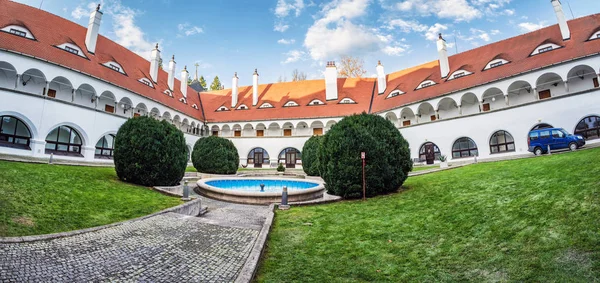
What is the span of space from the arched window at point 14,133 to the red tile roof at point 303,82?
17.3ft

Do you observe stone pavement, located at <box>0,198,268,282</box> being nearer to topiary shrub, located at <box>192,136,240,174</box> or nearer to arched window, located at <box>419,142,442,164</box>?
topiary shrub, located at <box>192,136,240,174</box>

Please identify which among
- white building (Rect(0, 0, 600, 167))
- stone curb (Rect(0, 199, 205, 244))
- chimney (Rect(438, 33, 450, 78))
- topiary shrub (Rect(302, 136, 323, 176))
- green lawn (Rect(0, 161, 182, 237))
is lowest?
stone curb (Rect(0, 199, 205, 244))

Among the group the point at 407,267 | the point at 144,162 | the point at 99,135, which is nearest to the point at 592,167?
the point at 407,267

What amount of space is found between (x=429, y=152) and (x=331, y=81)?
1609cm

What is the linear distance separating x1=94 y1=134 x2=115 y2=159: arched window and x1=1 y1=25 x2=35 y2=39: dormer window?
9712mm

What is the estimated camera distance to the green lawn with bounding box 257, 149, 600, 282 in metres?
3.92

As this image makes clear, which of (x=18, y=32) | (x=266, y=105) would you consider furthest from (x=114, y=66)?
(x=266, y=105)

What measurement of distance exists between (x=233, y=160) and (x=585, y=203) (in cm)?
2242

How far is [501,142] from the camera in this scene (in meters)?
24.0

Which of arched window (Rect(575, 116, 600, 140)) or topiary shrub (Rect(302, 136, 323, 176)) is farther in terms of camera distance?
topiary shrub (Rect(302, 136, 323, 176))

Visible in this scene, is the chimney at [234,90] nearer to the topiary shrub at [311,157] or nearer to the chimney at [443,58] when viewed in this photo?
the topiary shrub at [311,157]

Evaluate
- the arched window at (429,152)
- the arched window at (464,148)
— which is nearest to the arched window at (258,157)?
the arched window at (429,152)

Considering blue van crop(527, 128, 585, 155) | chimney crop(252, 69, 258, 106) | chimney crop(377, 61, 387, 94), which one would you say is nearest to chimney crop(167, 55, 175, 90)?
chimney crop(252, 69, 258, 106)

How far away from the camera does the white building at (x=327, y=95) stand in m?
19.6
